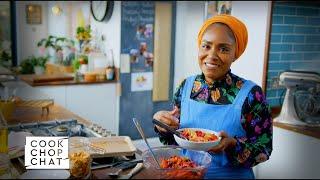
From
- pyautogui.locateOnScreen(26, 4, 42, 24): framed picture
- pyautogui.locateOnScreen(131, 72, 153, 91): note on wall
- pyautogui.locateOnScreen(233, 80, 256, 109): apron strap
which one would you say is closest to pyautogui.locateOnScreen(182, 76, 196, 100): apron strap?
pyautogui.locateOnScreen(233, 80, 256, 109): apron strap

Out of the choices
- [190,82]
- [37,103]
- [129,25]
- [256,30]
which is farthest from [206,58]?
[129,25]

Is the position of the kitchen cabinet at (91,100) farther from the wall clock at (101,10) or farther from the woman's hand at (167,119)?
the woman's hand at (167,119)

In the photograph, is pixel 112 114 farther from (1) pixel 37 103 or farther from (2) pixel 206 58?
(2) pixel 206 58

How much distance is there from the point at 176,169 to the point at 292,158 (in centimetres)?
145

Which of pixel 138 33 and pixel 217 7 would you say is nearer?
pixel 217 7

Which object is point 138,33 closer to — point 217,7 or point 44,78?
point 217,7

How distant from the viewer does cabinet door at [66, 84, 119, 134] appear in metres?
3.19

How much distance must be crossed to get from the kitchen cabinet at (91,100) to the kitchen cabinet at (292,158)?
4.86ft

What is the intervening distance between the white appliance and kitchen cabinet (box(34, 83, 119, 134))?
158cm

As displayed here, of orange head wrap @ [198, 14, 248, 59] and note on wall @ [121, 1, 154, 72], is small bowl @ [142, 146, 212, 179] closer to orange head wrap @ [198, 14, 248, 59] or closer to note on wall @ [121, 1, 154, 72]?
orange head wrap @ [198, 14, 248, 59]

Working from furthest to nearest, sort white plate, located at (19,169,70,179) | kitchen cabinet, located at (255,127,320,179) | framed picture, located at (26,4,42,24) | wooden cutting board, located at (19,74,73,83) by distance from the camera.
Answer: framed picture, located at (26,4,42,24), wooden cutting board, located at (19,74,73,83), kitchen cabinet, located at (255,127,320,179), white plate, located at (19,169,70,179)

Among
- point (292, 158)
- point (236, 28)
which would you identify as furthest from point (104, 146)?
point (292, 158)

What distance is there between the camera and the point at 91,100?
10.7 ft

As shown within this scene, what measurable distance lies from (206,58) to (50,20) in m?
3.42
